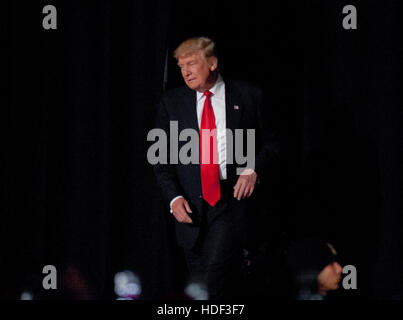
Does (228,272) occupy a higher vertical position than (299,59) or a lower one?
lower

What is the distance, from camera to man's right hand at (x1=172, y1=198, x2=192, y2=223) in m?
2.60

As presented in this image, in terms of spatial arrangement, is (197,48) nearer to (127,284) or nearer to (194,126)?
(194,126)

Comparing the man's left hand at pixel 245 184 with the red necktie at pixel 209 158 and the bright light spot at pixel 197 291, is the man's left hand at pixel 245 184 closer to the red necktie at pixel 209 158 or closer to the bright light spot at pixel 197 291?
the red necktie at pixel 209 158

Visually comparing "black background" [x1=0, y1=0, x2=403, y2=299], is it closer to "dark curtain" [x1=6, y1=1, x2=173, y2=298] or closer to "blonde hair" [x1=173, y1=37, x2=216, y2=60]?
"dark curtain" [x1=6, y1=1, x2=173, y2=298]

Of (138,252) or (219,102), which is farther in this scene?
(138,252)

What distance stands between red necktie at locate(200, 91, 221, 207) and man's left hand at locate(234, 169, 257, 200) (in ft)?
0.36

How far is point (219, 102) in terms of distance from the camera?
2.78 m

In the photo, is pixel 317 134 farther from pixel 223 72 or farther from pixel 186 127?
pixel 186 127

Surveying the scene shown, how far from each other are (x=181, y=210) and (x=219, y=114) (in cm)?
55

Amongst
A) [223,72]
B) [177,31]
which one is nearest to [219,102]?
[223,72]

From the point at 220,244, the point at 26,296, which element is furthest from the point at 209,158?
the point at 26,296

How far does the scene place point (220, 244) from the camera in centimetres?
268

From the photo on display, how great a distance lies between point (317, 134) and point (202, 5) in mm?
1079

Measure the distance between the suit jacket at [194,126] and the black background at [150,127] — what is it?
1.67ft
